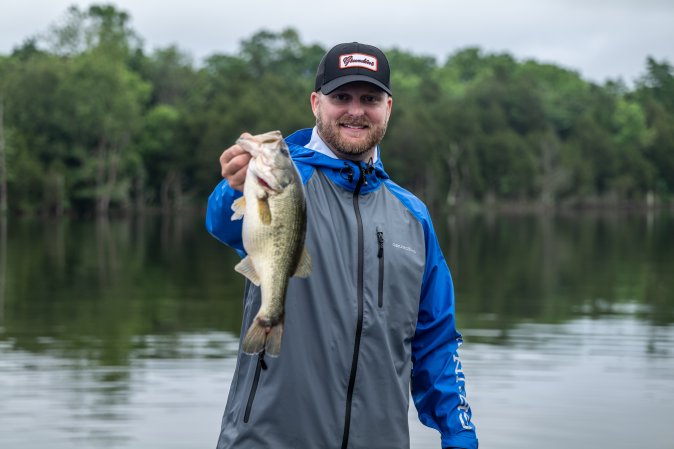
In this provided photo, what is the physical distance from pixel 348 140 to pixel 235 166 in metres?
0.71

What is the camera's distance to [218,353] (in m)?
15.4

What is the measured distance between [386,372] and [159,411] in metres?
7.77

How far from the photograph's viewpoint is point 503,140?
117 metres

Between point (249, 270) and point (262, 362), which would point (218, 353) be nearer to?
point (262, 362)

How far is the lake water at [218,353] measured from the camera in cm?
1097

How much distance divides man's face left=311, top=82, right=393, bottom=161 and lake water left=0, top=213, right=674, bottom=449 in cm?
644

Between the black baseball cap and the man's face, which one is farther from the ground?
the black baseball cap

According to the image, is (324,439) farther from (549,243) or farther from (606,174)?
(606,174)

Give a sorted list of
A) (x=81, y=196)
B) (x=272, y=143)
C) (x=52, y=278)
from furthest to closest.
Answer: (x=81, y=196) < (x=52, y=278) < (x=272, y=143)

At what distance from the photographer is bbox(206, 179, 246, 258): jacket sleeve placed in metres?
3.87

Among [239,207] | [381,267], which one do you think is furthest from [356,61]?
[239,207]

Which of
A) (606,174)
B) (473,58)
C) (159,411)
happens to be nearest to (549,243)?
(159,411)

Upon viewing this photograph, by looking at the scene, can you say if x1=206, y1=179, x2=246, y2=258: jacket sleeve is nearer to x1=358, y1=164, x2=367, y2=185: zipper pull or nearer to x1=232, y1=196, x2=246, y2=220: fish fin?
x1=232, y1=196, x2=246, y2=220: fish fin

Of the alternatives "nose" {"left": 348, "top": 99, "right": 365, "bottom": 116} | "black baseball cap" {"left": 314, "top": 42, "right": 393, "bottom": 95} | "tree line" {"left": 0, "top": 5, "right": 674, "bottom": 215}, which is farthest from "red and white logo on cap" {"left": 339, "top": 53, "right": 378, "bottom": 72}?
"tree line" {"left": 0, "top": 5, "right": 674, "bottom": 215}
